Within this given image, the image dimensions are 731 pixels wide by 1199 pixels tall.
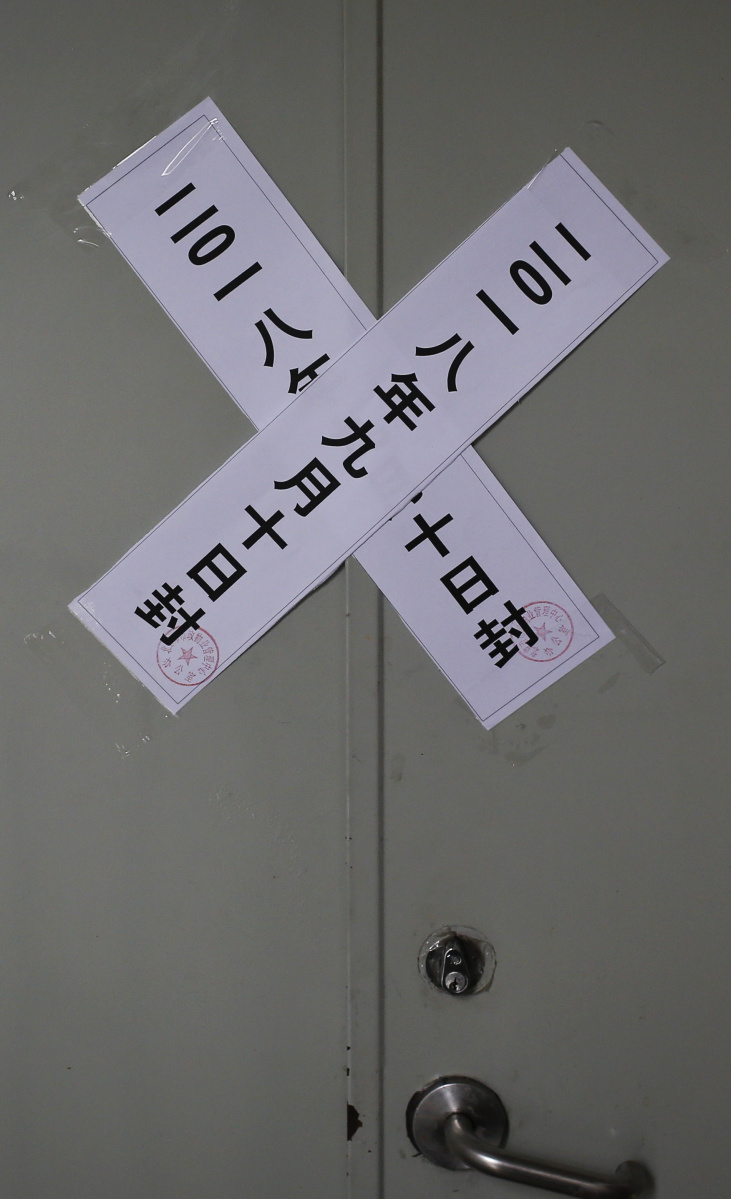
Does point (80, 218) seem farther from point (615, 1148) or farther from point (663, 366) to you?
point (615, 1148)

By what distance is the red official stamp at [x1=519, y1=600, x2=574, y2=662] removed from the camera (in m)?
0.67

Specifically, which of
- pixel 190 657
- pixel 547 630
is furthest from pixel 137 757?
pixel 547 630

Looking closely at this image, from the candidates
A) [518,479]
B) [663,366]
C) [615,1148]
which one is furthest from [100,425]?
[615,1148]

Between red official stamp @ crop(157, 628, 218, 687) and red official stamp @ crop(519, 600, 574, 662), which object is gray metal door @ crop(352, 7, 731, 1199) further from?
red official stamp @ crop(157, 628, 218, 687)

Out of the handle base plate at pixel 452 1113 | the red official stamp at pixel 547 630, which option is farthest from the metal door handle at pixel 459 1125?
the red official stamp at pixel 547 630

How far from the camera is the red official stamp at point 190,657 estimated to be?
677 mm

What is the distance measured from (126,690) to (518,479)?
39 cm

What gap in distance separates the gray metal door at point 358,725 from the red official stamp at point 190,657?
0.02 metres

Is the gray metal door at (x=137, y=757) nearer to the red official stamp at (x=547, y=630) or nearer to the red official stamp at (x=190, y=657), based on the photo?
the red official stamp at (x=190, y=657)

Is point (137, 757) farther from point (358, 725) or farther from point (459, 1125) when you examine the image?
point (459, 1125)

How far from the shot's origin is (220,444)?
0.67 m

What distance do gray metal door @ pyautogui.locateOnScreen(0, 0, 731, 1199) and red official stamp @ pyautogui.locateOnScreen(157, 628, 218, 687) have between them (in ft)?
0.08

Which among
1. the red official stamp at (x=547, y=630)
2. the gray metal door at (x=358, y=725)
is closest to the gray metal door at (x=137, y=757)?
the gray metal door at (x=358, y=725)

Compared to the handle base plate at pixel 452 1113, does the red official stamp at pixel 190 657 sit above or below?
above
